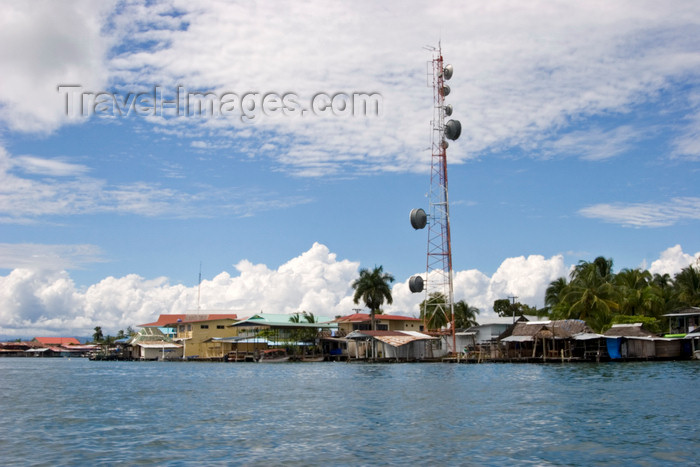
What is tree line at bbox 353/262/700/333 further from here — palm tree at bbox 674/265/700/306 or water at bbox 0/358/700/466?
water at bbox 0/358/700/466

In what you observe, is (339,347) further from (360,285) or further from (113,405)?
(113,405)

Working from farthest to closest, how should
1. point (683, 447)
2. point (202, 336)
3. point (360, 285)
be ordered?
1. point (202, 336)
2. point (360, 285)
3. point (683, 447)

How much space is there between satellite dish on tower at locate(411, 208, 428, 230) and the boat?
28.0 m

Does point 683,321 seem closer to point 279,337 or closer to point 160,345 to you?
point 279,337

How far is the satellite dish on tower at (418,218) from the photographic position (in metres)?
74.1

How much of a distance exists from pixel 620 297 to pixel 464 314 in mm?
31426

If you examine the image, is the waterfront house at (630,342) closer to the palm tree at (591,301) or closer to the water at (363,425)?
the palm tree at (591,301)

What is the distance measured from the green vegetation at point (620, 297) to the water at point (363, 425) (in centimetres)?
3637

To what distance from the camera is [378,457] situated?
17.1 meters

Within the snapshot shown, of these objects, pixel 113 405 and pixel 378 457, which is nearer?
pixel 378 457

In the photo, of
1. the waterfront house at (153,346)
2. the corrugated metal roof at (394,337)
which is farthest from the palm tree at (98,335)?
the corrugated metal roof at (394,337)

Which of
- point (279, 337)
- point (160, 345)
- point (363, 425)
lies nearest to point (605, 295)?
point (279, 337)

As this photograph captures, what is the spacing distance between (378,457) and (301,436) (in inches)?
171

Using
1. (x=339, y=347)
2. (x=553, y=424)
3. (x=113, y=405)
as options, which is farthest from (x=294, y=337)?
(x=553, y=424)
